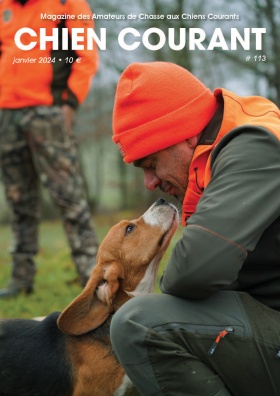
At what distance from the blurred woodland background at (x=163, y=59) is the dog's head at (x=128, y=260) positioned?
584cm

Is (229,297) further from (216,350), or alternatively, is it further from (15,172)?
(15,172)

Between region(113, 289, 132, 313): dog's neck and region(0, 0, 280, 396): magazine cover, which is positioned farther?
region(113, 289, 132, 313): dog's neck

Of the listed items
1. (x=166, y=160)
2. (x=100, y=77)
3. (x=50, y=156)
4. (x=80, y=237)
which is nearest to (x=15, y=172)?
(x=50, y=156)

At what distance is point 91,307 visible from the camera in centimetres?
355

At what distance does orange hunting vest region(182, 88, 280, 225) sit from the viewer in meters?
2.98

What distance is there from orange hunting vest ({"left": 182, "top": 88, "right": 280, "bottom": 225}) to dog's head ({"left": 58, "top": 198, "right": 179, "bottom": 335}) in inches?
30.7

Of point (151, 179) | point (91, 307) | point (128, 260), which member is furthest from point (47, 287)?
point (151, 179)

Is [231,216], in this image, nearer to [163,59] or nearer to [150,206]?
[150,206]

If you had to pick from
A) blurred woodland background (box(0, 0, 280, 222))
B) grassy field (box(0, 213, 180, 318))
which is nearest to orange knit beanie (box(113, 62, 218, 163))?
grassy field (box(0, 213, 180, 318))

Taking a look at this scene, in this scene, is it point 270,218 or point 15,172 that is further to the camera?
point 15,172

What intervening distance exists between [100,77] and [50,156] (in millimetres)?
10242

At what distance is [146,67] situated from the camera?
3209 mm

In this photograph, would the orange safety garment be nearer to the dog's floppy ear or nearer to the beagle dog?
the beagle dog

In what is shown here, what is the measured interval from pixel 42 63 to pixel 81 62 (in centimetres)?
37
